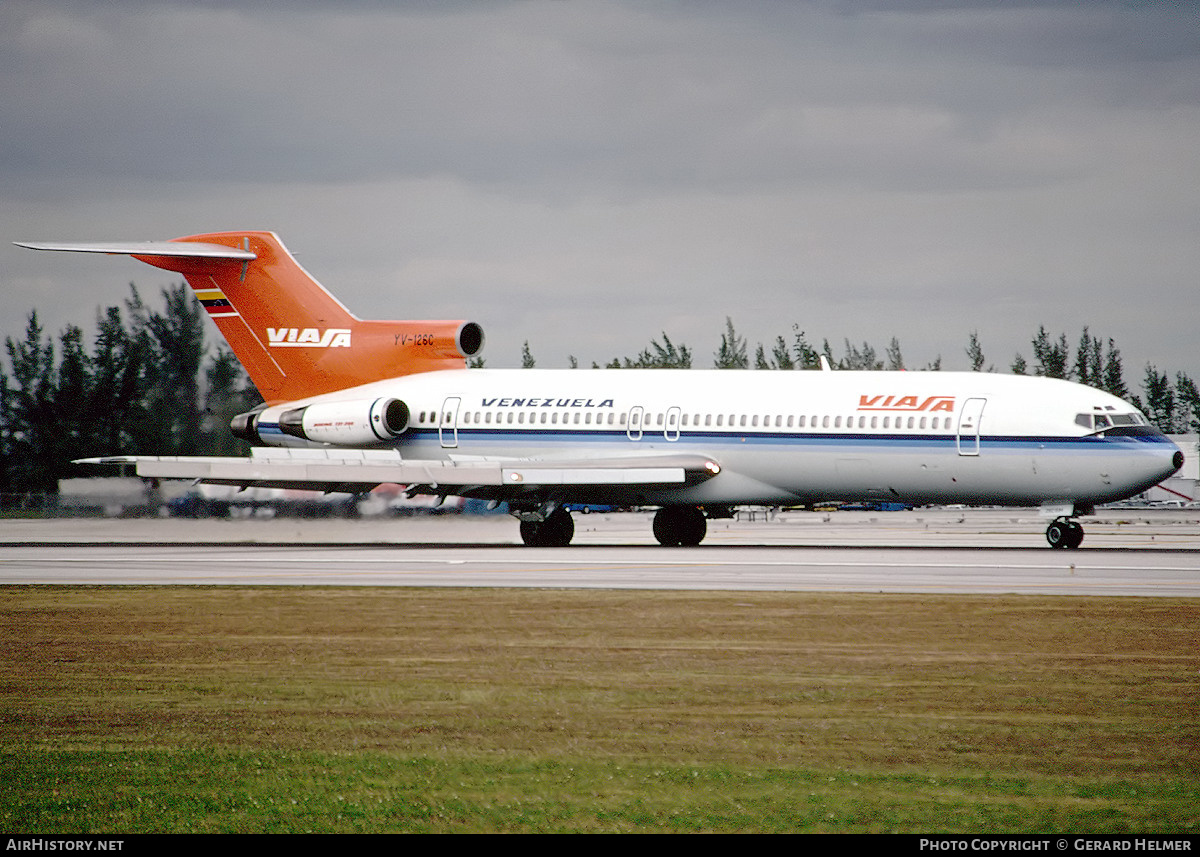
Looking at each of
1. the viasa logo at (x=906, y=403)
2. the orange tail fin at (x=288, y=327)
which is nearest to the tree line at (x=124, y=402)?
the orange tail fin at (x=288, y=327)

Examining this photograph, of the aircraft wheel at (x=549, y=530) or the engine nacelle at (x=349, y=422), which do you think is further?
the engine nacelle at (x=349, y=422)

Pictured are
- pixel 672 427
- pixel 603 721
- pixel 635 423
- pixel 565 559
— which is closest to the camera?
pixel 603 721

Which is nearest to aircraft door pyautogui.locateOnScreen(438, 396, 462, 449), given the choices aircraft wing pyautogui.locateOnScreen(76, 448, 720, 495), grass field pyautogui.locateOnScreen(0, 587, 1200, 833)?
aircraft wing pyautogui.locateOnScreen(76, 448, 720, 495)

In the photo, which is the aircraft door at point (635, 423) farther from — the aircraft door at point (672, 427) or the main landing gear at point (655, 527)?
the main landing gear at point (655, 527)

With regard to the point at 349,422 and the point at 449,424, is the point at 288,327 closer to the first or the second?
the point at 349,422

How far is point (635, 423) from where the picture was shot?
4138 centimetres

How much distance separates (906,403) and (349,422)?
1594 cm

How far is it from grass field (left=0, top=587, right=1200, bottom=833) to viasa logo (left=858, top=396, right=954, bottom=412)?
15.7 m

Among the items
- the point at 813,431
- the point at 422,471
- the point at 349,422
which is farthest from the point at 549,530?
the point at 813,431

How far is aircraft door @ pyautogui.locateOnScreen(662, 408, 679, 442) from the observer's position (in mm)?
40656

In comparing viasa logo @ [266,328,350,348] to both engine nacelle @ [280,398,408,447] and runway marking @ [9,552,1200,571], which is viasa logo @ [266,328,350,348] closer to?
engine nacelle @ [280,398,408,447]

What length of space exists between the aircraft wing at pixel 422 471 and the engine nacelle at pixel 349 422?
226 centimetres

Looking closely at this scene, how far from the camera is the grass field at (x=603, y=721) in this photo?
33.4 ft

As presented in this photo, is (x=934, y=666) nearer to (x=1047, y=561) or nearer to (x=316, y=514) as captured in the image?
(x=1047, y=561)
